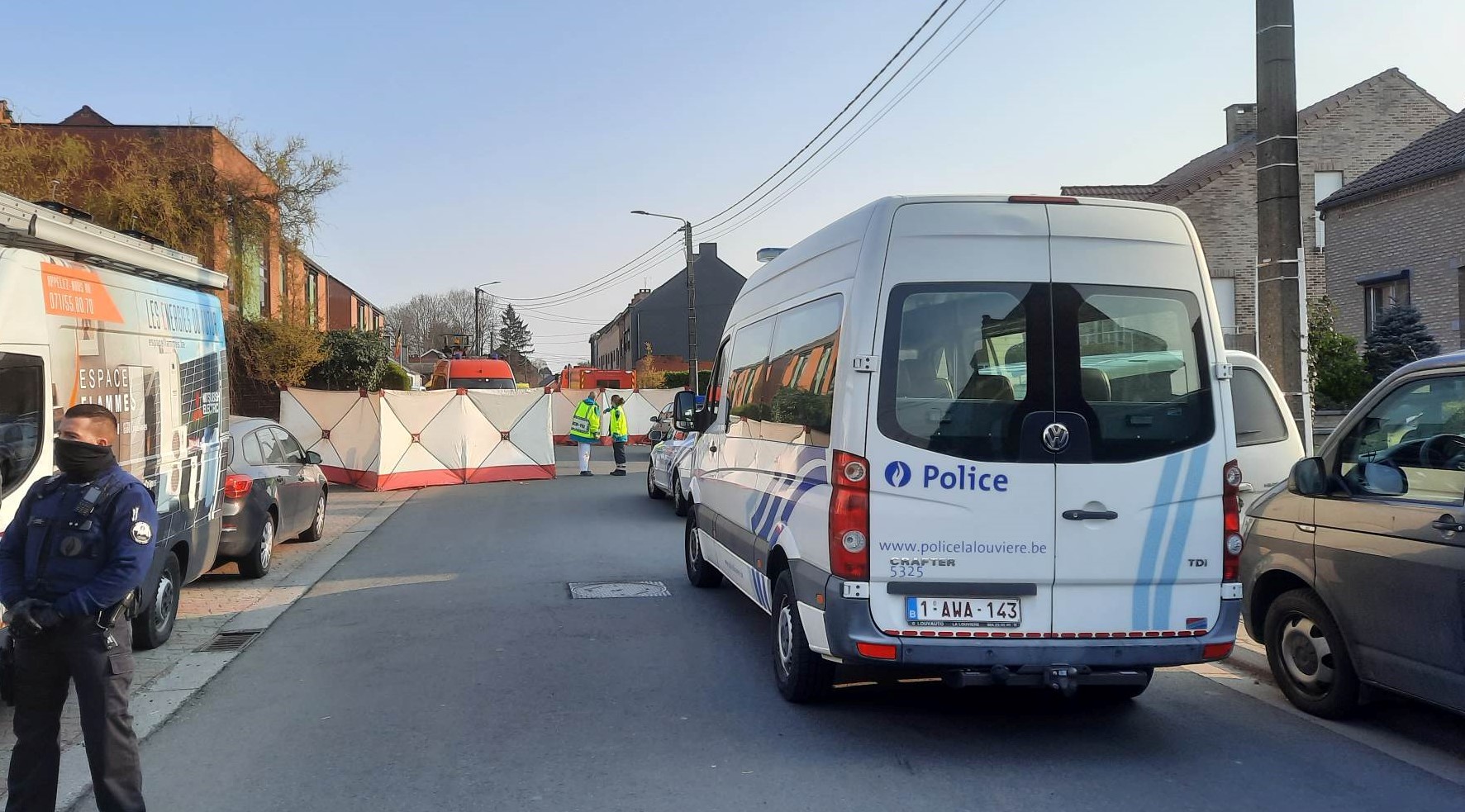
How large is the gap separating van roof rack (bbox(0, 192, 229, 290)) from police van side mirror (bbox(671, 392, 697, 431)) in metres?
3.94

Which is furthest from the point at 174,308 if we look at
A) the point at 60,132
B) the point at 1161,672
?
the point at 60,132

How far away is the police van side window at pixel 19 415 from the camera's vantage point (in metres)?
5.38

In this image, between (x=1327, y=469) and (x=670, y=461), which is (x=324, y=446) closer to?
(x=670, y=461)

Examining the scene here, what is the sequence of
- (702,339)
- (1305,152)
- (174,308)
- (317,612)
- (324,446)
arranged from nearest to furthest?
(174,308) < (317,612) < (324,446) < (1305,152) < (702,339)

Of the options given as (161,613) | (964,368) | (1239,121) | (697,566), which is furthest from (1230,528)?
(1239,121)

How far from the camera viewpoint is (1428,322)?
22375mm

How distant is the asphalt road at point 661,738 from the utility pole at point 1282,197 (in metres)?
2.63

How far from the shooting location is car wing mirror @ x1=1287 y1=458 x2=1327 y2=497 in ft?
18.0

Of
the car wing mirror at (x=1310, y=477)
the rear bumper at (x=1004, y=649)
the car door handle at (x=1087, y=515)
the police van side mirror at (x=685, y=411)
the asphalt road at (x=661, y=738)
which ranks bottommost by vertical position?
the asphalt road at (x=661, y=738)

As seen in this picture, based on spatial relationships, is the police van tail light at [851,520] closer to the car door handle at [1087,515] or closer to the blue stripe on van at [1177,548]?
the car door handle at [1087,515]

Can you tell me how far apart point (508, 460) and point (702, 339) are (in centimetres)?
5092

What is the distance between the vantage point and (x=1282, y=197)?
25.7 ft

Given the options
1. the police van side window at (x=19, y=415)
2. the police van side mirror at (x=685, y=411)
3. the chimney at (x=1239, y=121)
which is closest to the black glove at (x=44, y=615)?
the police van side window at (x=19, y=415)

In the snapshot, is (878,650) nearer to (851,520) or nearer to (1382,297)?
(851,520)
